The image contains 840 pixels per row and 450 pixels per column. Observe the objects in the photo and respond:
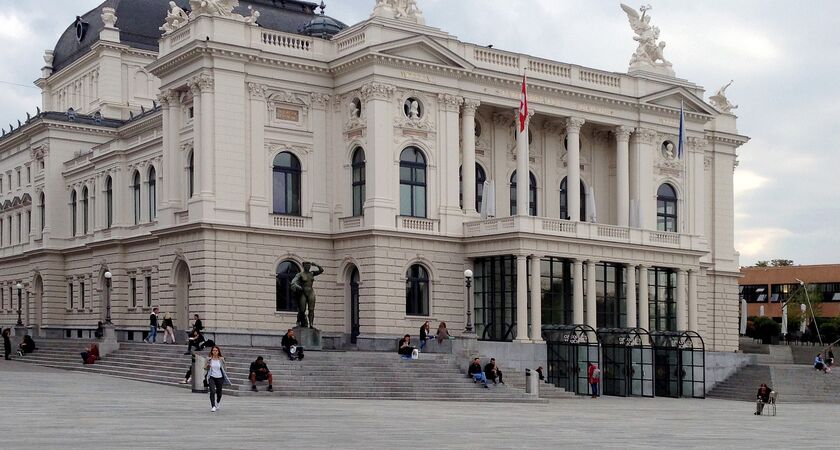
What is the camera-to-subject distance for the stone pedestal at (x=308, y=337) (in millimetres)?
58062

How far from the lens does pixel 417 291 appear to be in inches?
2667

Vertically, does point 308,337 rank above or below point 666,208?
below

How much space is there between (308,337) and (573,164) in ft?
75.7

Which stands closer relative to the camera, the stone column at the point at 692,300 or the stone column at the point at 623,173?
the stone column at the point at 692,300

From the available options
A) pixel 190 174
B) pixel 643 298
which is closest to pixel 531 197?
pixel 643 298

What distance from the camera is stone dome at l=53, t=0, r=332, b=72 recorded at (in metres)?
90.8

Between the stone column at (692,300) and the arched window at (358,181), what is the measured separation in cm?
2090

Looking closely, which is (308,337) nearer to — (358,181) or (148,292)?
(358,181)

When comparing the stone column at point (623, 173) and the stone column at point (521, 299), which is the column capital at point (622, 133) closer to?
the stone column at point (623, 173)

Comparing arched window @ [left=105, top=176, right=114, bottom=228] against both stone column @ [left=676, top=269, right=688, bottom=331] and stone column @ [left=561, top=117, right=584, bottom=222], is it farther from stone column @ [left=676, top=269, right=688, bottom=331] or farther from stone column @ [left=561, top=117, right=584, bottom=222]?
stone column @ [left=676, top=269, right=688, bottom=331]

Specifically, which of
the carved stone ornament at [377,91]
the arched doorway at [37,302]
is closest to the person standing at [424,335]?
the carved stone ornament at [377,91]

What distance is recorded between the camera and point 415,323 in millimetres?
67125

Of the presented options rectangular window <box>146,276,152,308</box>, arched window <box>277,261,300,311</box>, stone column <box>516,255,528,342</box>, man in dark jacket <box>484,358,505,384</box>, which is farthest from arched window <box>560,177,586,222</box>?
rectangular window <box>146,276,152,308</box>

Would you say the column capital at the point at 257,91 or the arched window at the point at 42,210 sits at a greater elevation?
the column capital at the point at 257,91
